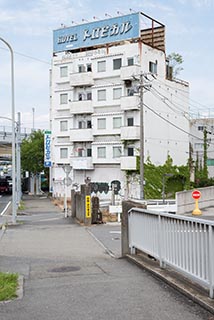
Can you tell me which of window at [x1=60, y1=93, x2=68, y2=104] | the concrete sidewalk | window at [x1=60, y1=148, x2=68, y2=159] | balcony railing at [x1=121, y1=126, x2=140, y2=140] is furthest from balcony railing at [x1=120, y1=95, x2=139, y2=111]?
the concrete sidewalk

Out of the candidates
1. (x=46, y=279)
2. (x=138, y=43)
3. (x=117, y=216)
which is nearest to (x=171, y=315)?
(x=46, y=279)

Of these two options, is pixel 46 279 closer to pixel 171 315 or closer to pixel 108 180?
pixel 171 315

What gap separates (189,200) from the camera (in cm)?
3139

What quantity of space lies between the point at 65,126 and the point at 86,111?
425 centimetres

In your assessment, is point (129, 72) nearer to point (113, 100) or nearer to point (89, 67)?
point (113, 100)

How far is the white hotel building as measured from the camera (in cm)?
4709

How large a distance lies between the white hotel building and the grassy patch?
37425mm

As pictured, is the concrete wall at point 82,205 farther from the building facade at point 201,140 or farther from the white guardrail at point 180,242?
the building facade at point 201,140

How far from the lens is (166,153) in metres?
49.5

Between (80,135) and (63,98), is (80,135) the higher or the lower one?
the lower one

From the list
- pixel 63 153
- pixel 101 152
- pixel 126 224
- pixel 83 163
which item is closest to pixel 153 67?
pixel 101 152

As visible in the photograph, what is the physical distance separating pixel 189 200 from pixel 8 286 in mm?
25127

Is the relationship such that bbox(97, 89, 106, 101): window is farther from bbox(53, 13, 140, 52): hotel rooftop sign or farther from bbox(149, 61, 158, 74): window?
bbox(149, 61, 158, 74): window

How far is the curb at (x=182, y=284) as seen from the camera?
19.2ft
